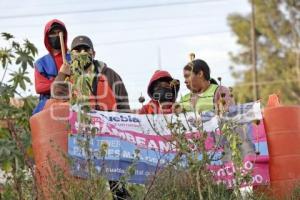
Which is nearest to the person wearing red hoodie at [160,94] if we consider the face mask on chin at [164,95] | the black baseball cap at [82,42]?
the face mask on chin at [164,95]

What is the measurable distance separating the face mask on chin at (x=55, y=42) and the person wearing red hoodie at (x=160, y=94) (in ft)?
2.92

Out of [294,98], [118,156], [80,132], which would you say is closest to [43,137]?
[118,156]

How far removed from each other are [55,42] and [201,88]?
51.3 inches

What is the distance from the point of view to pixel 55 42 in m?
6.13

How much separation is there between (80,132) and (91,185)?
15.2 inches

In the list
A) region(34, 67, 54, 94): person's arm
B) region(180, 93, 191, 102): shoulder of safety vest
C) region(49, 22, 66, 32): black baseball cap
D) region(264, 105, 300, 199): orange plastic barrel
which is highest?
region(49, 22, 66, 32): black baseball cap

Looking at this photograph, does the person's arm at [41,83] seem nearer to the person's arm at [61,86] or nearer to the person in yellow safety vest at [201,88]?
the person's arm at [61,86]

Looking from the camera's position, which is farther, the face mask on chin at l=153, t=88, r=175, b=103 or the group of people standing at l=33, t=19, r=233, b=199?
the face mask on chin at l=153, t=88, r=175, b=103

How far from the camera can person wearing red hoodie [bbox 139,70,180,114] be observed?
6.21 m

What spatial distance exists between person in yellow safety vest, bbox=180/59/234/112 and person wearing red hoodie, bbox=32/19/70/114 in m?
1.04

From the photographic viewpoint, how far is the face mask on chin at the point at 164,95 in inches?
250

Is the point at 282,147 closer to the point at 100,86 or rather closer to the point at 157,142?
the point at 157,142

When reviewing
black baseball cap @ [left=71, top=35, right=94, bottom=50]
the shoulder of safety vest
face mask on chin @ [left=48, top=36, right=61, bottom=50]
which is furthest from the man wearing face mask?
the shoulder of safety vest

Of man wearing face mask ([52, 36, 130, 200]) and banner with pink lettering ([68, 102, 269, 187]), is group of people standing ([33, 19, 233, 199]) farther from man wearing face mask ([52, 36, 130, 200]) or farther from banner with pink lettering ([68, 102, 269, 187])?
banner with pink lettering ([68, 102, 269, 187])
